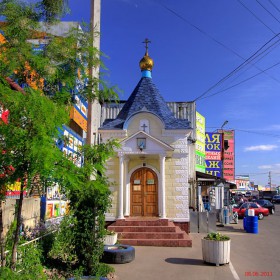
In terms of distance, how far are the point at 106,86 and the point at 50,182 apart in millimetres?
2053

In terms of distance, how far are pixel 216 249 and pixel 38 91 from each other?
6.94 meters

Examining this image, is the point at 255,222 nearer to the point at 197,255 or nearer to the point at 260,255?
the point at 260,255

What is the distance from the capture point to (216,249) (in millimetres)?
8844

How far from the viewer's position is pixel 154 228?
12695 millimetres

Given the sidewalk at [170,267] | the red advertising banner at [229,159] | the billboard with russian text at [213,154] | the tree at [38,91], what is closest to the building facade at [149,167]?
the sidewalk at [170,267]

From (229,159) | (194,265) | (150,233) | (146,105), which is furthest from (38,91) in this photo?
(229,159)

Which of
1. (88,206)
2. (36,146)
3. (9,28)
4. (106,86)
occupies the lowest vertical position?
(88,206)

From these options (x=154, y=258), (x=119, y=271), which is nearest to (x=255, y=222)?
(x=154, y=258)

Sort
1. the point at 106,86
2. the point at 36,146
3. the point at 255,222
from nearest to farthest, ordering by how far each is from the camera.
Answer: the point at 36,146, the point at 106,86, the point at 255,222

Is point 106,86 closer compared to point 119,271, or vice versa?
point 106,86

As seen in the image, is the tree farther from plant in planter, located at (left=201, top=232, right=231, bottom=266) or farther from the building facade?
the building facade

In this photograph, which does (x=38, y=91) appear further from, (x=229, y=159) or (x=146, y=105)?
(x=229, y=159)

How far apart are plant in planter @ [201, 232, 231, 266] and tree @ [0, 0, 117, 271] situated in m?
4.68

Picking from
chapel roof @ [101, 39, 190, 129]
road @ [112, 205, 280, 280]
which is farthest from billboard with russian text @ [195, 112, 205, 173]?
road @ [112, 205, 280, 280]
